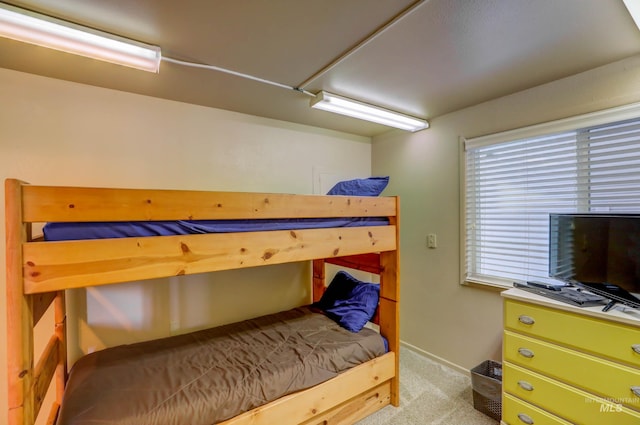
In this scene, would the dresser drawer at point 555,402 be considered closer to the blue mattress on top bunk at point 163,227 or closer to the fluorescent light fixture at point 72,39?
the blue mattress on top bunk at point 163,227

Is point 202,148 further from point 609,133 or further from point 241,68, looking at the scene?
point 609,133

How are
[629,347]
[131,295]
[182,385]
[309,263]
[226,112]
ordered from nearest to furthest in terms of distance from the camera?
[629,347] < [182,385] < [131,295] < [226,112] < [309,263]

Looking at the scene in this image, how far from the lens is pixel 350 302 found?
2.44 meters

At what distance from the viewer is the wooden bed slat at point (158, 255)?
3.62 feet

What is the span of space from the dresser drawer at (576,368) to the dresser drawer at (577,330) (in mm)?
46

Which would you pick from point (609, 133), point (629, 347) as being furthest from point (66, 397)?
point (609, 133)

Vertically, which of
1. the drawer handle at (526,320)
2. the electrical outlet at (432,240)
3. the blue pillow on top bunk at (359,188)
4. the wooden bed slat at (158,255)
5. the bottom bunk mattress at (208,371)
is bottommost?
the bottom bunk mattress at (208,371)

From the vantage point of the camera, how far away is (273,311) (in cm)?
275

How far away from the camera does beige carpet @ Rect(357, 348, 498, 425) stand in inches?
77.4

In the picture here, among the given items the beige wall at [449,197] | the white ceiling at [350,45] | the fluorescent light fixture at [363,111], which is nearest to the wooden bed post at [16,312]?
the white ceiling at [350,45]

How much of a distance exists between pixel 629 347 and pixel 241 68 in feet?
8.57

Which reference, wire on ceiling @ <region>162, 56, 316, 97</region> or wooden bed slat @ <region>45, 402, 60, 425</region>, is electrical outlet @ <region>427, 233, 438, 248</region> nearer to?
wire on ceiling @ <region>162, 56, 316, 97</region>

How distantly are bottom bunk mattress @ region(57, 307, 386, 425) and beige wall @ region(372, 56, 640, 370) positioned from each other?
0.96 meters

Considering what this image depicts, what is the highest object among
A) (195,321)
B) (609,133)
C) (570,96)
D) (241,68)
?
(241,68)
